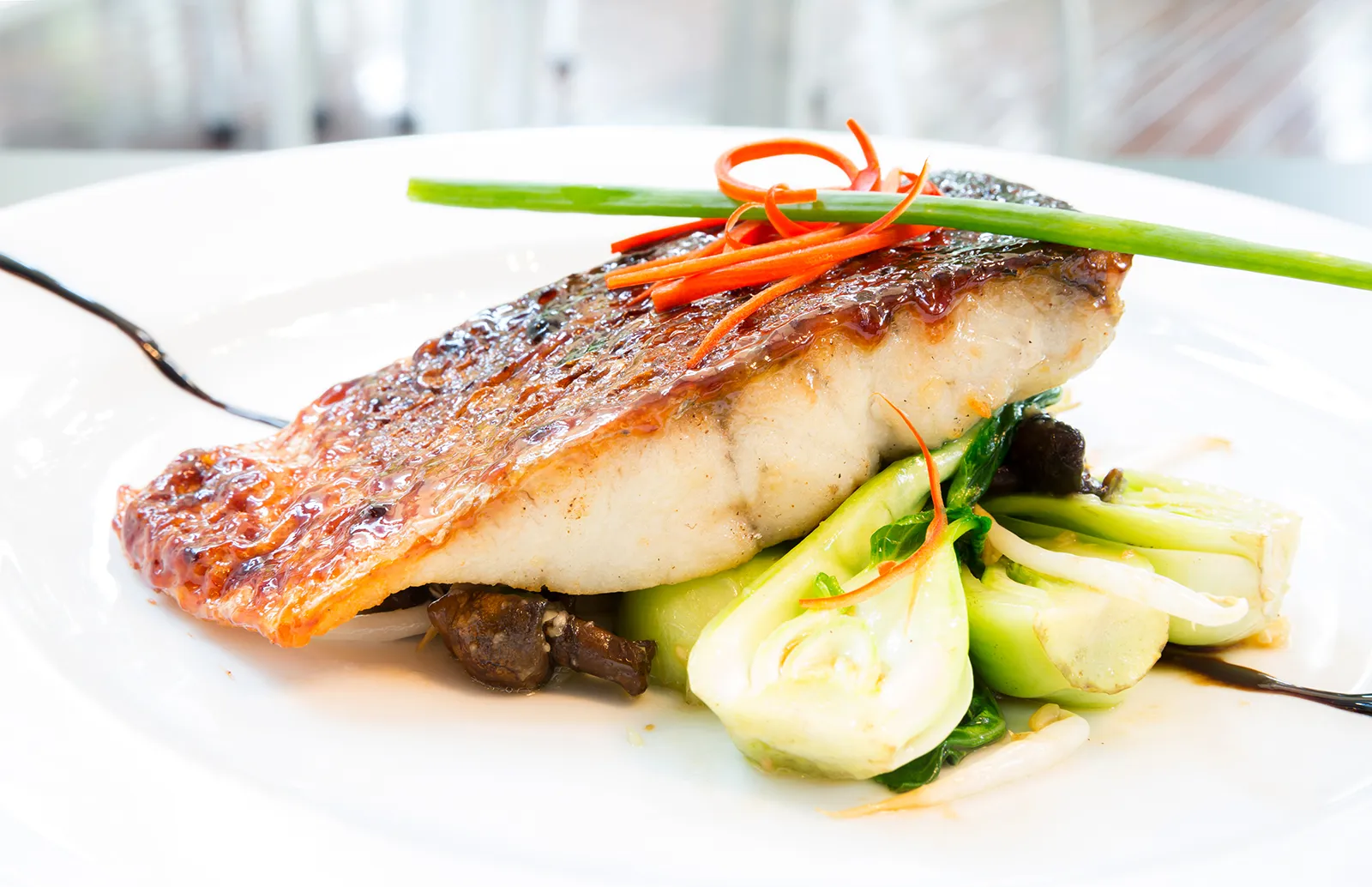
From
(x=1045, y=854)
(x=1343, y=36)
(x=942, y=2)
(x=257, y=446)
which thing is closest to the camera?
(x=1045, y=854)

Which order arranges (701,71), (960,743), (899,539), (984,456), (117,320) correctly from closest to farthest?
(960,743) → (899,539) → (984,456) → (117,320) → (701,71)

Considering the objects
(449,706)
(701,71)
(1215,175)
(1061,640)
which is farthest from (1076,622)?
(701,71)

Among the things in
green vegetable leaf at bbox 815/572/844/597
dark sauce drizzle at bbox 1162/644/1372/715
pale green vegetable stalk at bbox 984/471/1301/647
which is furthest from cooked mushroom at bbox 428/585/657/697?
dark sauce drizzle at bbox 1162/644/1372/715

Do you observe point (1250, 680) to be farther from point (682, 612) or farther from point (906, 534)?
point (682, 612)

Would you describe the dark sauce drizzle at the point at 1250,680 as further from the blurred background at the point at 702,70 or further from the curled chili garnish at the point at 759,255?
the blurred background at the point at 702,70

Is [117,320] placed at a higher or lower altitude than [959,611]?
lower

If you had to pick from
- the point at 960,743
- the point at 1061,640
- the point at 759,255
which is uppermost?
the point at 759,255

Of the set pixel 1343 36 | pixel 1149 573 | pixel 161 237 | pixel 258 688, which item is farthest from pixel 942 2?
pixel 258 688

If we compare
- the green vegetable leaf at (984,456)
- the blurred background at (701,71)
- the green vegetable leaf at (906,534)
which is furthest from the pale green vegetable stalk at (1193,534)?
the blurred background at (701,71)

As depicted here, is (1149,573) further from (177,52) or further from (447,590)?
(177,52)
